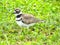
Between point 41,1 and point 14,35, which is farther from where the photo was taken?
point 41,1

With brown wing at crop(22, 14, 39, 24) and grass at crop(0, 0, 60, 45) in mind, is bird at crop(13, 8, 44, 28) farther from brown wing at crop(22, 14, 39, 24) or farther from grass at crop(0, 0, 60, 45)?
grass at crop(0, 0, 60, 45)

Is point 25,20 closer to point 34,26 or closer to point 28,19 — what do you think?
point 28,19

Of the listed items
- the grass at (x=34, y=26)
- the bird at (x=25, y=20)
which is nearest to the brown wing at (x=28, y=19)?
the bird at (x=25, y=20)

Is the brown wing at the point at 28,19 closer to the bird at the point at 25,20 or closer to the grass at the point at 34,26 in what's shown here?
the bird at the point at 25,20

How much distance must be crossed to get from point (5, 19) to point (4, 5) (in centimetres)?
90

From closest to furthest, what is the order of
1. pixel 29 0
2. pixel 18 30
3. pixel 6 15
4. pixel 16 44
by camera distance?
1. pixel 16 44
2. pixel 18 30
3. pixel 6 15
4. pixel 29 0

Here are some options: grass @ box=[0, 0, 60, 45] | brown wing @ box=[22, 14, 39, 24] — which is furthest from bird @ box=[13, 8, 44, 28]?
grass @ box=[0, 0, 60, 45]

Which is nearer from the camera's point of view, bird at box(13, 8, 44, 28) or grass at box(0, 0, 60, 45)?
grass at box(0, 0, 60, 45)

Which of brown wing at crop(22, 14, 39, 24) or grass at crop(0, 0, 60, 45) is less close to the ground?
brown wing at crop(22, 14, 39, 24)

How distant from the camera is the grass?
793 centimetres

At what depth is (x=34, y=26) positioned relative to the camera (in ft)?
28.1

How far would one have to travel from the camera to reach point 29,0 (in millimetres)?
9852

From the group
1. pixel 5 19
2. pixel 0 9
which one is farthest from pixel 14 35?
pixel 0 9

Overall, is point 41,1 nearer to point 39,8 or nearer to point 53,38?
point 39,8
